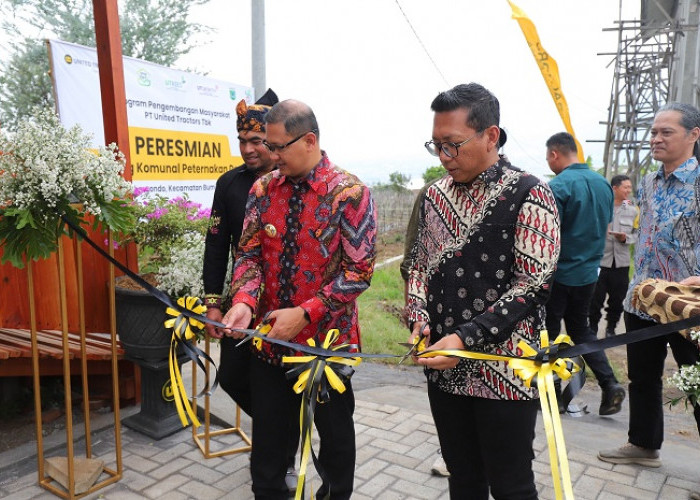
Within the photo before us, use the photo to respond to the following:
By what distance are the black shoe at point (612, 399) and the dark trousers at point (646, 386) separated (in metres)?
1.04

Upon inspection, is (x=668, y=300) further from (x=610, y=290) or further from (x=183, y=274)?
(x=610, y=290)

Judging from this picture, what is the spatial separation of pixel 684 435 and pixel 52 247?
4.61 metres

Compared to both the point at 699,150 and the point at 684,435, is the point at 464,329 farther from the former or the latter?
the point at 684,435

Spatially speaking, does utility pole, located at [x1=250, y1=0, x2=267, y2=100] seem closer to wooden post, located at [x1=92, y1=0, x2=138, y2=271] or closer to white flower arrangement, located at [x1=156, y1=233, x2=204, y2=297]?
wooden post, located at [x1=92, y1=0, x2=138, y2=271]

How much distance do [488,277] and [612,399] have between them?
10.4 ft

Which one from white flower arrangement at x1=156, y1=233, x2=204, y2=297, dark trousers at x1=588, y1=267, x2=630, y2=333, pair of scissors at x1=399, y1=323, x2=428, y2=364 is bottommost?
dark trousers at x1=588, y1=267, x2=630, y2=333

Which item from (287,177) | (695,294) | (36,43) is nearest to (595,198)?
(695,294)

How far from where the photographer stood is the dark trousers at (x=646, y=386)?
11.1ft

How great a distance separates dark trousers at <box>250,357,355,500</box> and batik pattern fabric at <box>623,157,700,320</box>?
1.77 metres

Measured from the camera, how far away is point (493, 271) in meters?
2.07

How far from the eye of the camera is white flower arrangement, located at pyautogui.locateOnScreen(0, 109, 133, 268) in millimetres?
2668

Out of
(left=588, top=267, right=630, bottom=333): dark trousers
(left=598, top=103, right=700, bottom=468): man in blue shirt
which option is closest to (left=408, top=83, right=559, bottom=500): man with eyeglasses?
(left=598, top=103, right=700, bottom=468): man in blue shirt

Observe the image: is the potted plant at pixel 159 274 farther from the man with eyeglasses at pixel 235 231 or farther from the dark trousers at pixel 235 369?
the dark trousers at pixel 235 369

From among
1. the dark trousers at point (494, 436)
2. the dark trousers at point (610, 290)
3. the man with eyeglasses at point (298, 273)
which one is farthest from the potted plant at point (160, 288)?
the dark trousers at point (610, 290)
